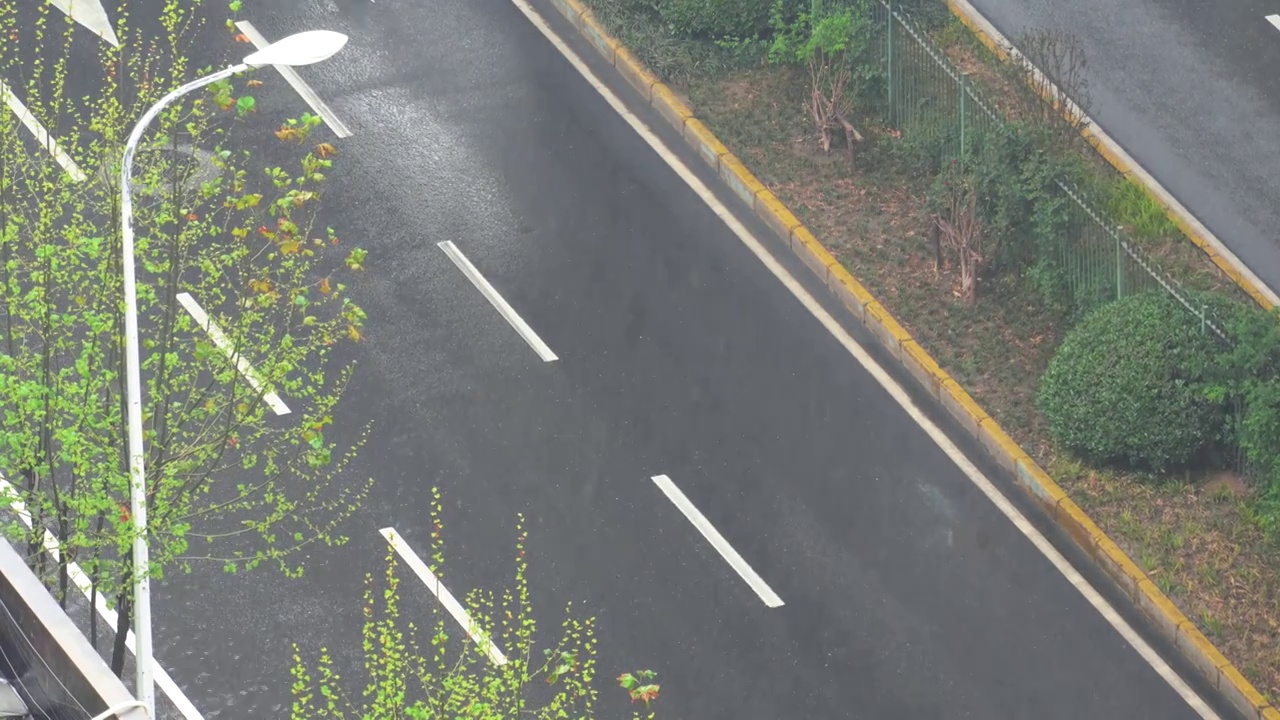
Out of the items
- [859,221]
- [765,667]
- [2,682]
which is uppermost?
[2,682]

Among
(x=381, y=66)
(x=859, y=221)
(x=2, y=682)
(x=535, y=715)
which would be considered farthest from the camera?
(x=381, y=66)

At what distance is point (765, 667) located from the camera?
2019 centimetres

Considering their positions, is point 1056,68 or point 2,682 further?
point 1056,68

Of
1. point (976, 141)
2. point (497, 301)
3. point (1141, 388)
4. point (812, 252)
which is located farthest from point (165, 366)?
point (976, 141)

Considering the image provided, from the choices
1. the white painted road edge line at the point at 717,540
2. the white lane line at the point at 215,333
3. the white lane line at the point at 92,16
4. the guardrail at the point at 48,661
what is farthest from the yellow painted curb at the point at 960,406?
the guardrail at the point at 48,661

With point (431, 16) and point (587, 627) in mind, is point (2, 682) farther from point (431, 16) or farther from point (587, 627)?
point (431, 16)

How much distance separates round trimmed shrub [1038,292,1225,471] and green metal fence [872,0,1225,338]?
40cm

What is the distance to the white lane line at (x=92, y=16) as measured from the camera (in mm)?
25906

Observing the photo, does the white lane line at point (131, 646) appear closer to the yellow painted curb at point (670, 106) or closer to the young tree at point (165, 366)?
the young tree at point (165, 366)

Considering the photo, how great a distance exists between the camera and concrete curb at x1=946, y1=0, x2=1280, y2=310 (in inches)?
→ 933

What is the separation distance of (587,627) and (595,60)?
8130 millimetres

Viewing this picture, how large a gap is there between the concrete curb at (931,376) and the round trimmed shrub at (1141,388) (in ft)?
2.14

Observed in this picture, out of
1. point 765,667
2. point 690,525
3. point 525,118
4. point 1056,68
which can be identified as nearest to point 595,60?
point 525,118

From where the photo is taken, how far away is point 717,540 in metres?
21.2
